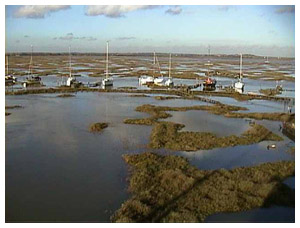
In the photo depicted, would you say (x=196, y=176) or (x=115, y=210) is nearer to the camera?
(x=115, y=210)

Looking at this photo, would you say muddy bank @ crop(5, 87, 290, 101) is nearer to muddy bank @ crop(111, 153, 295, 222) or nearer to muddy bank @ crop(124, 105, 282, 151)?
muddy bank @ crop(124, 105, 282, 151)

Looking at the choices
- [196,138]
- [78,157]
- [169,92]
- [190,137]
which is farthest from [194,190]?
[169,92]

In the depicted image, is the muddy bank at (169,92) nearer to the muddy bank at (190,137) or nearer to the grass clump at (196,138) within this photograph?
the muddy bank at (190,137)

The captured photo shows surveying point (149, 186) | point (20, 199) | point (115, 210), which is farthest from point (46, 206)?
point (149, 186)

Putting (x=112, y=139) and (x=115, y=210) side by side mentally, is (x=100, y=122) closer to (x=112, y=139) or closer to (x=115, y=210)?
(x=112, y=139)

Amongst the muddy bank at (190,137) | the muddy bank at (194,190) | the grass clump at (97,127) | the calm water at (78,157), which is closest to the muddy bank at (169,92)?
the calm water at (78,157)

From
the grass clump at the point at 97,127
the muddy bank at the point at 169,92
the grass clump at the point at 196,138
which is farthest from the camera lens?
the muddy bank at the point at 169,92
